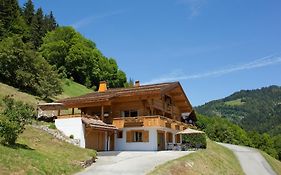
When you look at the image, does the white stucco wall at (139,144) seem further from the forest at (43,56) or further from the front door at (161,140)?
the forest at (43,56)

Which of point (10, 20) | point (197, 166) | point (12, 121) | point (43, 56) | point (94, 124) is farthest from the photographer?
point (43, 56)

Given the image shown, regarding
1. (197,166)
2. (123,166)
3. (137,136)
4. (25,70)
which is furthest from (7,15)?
(197,166)

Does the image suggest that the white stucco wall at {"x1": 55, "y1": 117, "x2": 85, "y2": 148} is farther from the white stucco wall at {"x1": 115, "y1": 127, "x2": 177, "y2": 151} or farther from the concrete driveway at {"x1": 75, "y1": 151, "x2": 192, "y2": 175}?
the white stucco wall at {"x1": 115, "y1": 127, "x2": 177, "y2": 151}

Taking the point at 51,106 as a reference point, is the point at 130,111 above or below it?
below

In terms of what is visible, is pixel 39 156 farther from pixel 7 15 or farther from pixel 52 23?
pixel 52 23

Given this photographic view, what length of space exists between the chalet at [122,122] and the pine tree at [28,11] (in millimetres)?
54535

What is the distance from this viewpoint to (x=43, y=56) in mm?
75562

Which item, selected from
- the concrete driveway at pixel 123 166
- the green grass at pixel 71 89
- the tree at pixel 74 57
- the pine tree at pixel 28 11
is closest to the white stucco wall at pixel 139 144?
the concrete driveway at pixel 123 166

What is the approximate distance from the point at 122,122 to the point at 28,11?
217ft

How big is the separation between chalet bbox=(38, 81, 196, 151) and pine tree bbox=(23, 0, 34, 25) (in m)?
54.5

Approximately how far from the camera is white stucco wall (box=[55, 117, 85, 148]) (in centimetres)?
2941

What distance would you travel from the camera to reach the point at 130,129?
33219mm

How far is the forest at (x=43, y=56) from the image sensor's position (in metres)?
47.0

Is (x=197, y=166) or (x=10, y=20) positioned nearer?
(x=197, y=166)
